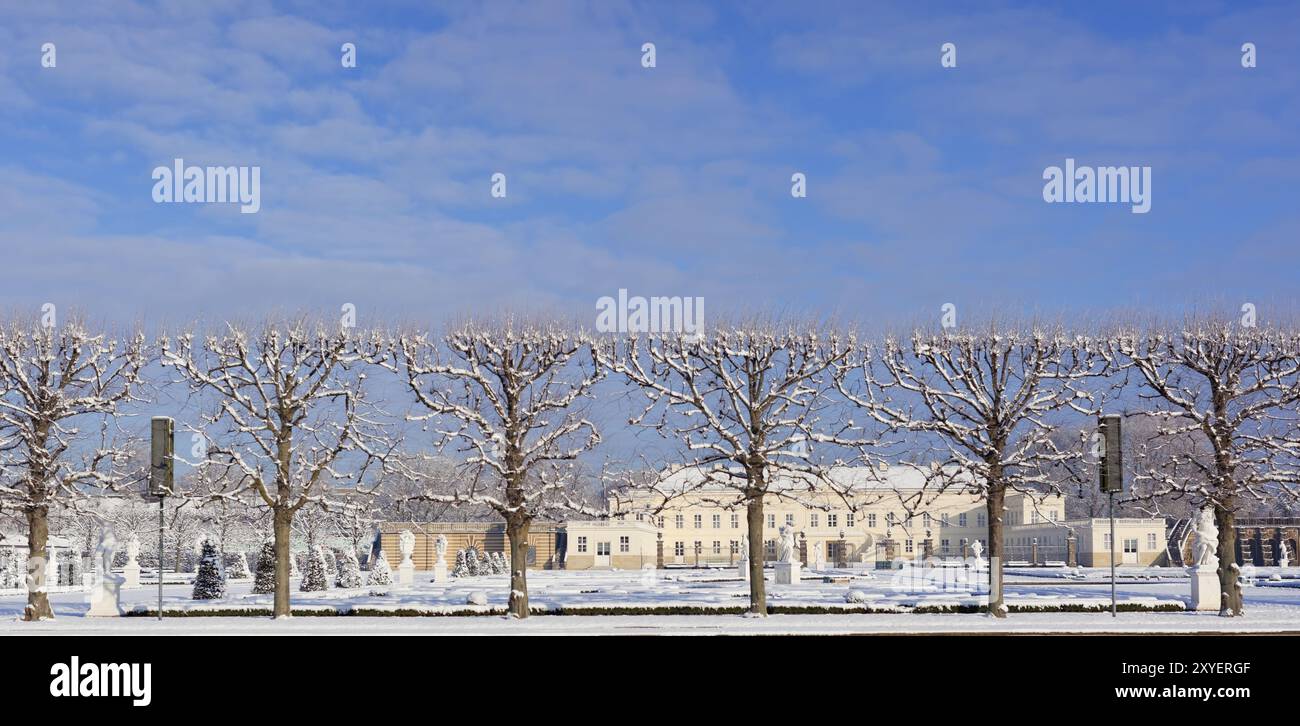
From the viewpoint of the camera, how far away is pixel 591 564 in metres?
84.1

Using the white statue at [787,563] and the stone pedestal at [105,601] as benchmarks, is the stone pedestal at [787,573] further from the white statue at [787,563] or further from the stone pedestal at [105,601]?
the stone pedestal at [105,601]

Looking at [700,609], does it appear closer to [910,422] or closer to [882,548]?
[910,422]

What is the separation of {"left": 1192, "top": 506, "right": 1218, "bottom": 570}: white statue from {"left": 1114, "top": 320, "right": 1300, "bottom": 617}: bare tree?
213 mm

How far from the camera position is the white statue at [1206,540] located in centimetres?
3173

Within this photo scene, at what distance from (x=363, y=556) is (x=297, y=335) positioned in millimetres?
66873

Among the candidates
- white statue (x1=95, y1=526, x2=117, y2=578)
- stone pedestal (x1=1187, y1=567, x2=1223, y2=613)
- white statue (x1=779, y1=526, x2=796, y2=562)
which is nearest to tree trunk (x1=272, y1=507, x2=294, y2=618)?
white statue (x1=95, y1=526, x2=117, y2=578)

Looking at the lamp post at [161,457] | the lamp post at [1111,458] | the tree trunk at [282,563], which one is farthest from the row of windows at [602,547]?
the lamp post at [1111,458]

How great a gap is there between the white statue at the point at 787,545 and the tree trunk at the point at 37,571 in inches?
1077

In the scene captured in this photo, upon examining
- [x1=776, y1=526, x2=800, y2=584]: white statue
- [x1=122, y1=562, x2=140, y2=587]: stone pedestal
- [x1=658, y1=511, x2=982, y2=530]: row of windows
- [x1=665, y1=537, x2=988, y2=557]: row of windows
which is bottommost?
[x1=665, y1=537, x2=988, y2=557]: row of windows

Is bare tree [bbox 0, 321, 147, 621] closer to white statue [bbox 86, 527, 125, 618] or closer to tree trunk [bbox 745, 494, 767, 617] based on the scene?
white statue [bbox 86, 527, 125, 618]

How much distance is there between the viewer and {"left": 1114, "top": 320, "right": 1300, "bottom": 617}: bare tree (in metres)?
30.8

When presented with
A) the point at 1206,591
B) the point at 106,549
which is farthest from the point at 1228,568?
the point at 106,549

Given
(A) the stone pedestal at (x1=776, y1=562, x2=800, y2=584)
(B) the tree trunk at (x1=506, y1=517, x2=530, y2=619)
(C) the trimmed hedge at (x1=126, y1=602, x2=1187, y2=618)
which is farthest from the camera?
(A) the stone pedestal at (x1=776, y1=562, x2=800, y2=584)

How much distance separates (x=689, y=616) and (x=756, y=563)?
9.05 feet
